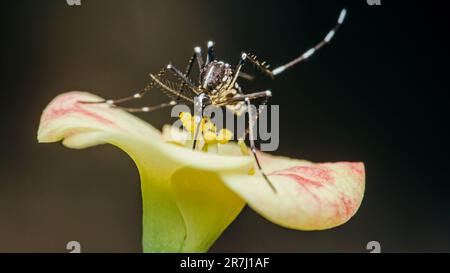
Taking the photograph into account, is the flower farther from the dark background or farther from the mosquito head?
the dark background

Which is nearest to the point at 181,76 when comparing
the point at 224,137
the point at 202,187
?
the point at 224,137

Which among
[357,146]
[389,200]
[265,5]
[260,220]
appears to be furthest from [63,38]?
[389,200]

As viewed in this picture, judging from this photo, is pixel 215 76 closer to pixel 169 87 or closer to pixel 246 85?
pixel 169 87

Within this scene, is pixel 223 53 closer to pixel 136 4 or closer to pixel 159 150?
pixel 136 4

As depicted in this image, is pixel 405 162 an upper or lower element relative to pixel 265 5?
lower

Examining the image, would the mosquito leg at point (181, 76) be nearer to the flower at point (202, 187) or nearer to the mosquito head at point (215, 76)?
the mosquito head at point (215, 76)

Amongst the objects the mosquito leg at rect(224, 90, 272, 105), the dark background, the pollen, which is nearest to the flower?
the pollen

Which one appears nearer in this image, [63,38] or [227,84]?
[227,84]
